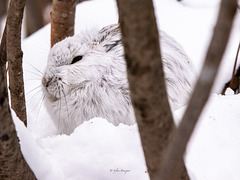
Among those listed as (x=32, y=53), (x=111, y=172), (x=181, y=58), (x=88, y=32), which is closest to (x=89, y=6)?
(x=32, y=53)

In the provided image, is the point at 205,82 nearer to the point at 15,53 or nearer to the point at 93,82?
the point at 15,53

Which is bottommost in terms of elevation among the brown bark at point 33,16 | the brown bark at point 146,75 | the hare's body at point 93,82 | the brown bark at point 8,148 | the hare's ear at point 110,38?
the brown bark at point 33,16

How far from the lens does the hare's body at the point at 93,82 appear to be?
1.38m

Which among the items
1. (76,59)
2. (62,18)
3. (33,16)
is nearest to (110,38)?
(76,59)

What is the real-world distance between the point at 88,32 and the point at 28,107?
408 millimetres

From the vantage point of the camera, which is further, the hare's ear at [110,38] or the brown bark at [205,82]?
the hare's ear at [110,38]

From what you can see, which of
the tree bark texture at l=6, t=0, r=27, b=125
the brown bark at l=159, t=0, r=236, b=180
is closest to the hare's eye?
the tree bark texture at l=6, t=0, r=27, b=125

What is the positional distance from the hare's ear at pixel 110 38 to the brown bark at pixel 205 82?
1.10 metres

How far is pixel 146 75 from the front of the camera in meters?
0.53

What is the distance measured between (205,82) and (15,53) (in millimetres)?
909

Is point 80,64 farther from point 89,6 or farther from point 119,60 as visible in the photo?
point 89,6

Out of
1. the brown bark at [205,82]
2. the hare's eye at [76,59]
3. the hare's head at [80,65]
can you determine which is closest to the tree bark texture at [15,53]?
the hare's head at [80,65]

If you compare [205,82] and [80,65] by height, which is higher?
[205,82]

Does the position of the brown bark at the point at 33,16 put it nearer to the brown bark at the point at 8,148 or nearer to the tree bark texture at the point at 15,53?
the tree bark texture at the point at 15,53
